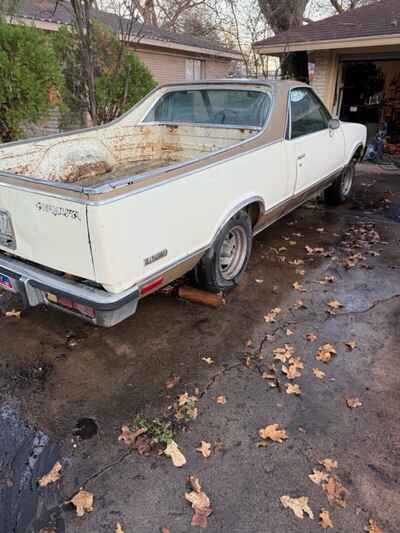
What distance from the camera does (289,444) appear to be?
2.46m

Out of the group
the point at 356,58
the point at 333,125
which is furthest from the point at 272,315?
the point at 356,58

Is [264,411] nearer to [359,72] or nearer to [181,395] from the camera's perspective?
[181,395]

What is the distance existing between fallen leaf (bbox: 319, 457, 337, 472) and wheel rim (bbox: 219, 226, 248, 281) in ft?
6.76

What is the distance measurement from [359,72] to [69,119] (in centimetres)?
936

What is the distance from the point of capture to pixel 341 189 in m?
6.84

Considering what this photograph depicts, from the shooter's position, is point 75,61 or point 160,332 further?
point 75,61

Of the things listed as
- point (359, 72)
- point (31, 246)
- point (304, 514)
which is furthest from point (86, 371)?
point (359, 72)

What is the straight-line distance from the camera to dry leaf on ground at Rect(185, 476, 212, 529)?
2037mm

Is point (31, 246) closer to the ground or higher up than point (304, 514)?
higher up

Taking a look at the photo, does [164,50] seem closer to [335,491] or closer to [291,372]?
[291,372]

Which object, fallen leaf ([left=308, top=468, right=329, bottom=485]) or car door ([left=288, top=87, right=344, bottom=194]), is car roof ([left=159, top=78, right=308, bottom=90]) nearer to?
car door ([left=288, top=87, right=344, bottom=194])

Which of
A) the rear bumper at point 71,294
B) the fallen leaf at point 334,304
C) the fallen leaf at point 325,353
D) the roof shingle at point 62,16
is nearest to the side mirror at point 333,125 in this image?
the fallen leaf at point 334,304

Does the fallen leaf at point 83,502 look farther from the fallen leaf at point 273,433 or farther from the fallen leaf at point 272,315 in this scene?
the fallen leaf at point 272,315

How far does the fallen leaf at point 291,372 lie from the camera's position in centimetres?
301
